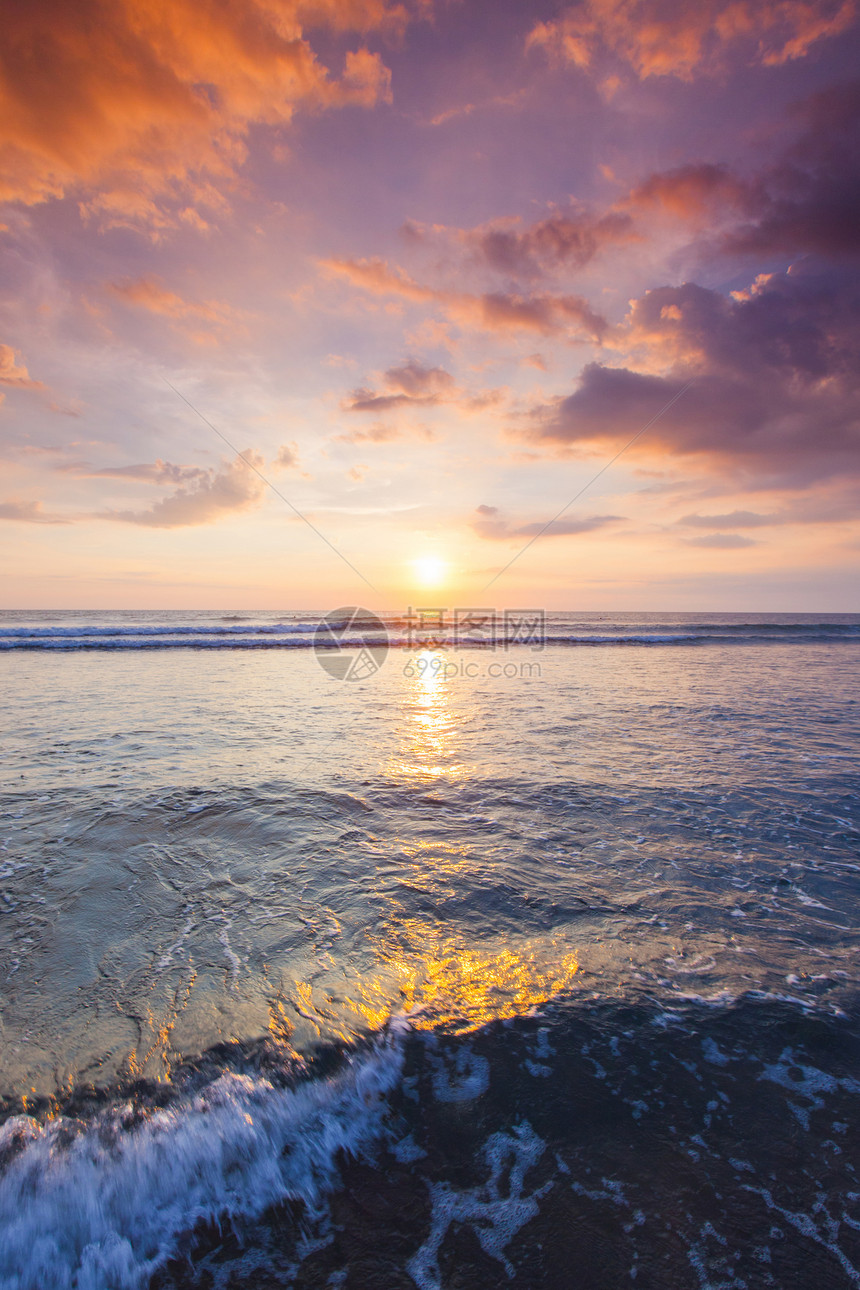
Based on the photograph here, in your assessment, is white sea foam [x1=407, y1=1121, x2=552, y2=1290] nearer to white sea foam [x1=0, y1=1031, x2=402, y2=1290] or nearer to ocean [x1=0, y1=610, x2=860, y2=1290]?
ocean [x1=0, y1=610, x2=860, y2=1290]

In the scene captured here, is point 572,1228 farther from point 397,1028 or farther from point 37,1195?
point 37,1195

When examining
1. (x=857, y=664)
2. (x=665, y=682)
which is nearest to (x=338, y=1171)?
(x=665, y=682)

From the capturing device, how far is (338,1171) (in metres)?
2.30

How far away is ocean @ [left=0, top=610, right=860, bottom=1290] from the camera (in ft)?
6.71

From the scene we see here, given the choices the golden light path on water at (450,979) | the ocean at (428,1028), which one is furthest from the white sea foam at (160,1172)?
the golden light path on water at (450,979)

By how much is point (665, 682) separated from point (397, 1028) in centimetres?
1520

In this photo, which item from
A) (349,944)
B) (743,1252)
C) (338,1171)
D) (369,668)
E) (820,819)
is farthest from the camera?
(369,668)

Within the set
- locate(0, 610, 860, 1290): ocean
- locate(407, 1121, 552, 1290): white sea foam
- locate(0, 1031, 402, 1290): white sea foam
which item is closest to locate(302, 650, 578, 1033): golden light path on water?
locate(0, 610, 860, 1290): ocean

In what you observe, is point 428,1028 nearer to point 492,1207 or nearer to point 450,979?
point 450,979

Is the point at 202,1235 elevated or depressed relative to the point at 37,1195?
depressed

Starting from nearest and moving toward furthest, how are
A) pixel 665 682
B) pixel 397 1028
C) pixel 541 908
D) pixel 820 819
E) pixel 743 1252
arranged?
pixel 743 1252 → pixel 397 1028 → pixel 541 908 → pixel 820 819 → pixel 665 682

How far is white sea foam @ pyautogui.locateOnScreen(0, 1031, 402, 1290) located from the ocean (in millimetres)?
11

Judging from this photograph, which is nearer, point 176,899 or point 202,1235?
point 202,1235

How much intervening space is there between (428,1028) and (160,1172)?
1.40m
